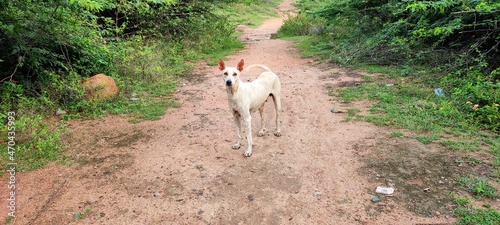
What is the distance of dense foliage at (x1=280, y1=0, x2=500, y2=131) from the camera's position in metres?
6.13

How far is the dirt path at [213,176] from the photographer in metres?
3.57

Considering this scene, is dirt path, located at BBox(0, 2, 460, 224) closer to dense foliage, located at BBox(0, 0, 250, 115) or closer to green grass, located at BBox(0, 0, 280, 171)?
green grass, located at BBox(0, 0, 280, 171)

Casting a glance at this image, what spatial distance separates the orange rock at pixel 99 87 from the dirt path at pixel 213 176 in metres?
0.86

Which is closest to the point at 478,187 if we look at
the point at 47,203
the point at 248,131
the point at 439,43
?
the point at 248,131

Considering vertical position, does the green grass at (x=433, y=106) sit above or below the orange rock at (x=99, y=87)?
below

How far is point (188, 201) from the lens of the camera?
3.84 metres

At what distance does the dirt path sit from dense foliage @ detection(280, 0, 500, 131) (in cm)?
199

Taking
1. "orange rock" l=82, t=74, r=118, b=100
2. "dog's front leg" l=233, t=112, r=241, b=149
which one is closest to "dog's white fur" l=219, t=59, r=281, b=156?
"dog's front leg" l=233, t=112, r=241, b=149

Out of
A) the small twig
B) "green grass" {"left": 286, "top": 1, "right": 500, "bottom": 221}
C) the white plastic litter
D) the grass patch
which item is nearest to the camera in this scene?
the small twig

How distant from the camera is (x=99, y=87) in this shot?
6.95m

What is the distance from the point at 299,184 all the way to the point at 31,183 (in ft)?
11.4

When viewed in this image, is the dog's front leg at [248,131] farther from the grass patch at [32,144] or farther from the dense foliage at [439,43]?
the dense foliage at [439,43]

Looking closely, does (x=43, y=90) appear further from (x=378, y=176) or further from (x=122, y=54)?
(x=378, y=176)

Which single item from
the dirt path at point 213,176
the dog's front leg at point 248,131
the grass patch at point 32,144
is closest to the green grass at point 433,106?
the dirt path at point 213,176
